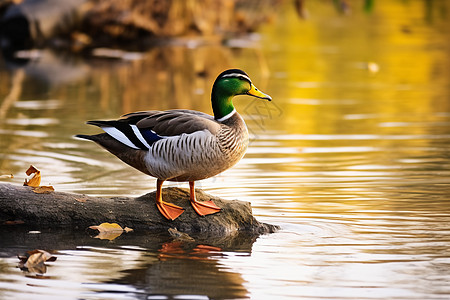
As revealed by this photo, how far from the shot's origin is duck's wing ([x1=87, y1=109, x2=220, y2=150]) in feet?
23.1

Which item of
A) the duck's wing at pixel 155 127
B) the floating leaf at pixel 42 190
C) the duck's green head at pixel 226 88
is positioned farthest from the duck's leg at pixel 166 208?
the floating leaf at pixel 42 190

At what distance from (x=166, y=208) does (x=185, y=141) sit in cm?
65

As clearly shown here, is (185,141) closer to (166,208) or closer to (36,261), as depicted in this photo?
(166,208)

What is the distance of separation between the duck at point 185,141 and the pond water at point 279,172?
526 millimetres

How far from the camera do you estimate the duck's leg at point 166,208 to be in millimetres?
7203

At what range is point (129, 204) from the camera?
287 inches

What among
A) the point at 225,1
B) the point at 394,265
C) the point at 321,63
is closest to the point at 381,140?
the point at 394,265

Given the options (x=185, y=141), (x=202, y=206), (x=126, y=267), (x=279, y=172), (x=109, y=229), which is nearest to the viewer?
Result: (x=126, y=267)

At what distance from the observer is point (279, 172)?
9484mm

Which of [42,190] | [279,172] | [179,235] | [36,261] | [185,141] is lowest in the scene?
[279,172]

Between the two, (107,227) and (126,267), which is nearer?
(126,267)

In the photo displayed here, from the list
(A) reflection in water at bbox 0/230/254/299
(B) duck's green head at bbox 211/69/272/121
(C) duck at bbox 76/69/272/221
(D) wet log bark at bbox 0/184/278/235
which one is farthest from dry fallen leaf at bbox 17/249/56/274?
(B) duck's green head at bbox 211/69/272/121

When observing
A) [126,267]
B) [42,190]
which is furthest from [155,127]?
[126,267]

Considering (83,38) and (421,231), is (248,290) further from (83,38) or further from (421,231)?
(83,38)
